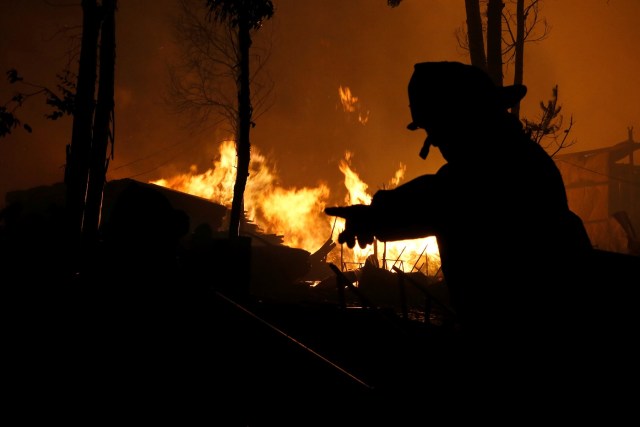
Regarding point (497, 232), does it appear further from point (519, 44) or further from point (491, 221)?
point (519, 44)

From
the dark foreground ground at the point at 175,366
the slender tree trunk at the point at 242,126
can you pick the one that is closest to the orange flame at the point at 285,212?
the slender tree trunk at the point at 242,126

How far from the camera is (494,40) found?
419 inches

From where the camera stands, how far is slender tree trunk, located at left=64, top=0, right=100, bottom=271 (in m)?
8.57

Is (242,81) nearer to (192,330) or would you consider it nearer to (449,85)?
(192,330)

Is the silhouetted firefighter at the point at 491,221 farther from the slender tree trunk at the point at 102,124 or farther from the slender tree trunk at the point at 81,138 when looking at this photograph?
the slender tree trunk at the point at 102,124

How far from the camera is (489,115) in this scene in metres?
1.42

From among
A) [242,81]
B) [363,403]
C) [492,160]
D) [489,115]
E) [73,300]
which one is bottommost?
[363,403]

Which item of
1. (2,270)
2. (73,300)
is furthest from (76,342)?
(2,270)

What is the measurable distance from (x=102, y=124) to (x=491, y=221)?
10227 millimetres

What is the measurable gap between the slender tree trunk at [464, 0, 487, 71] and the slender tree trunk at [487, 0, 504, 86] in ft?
0.82

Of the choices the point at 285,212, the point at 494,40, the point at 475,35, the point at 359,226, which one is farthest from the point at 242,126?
the point at 285,212

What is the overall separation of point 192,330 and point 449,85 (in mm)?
2436

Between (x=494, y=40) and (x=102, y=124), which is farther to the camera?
(x=494, y=40)

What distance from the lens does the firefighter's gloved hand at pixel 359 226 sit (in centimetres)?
145
